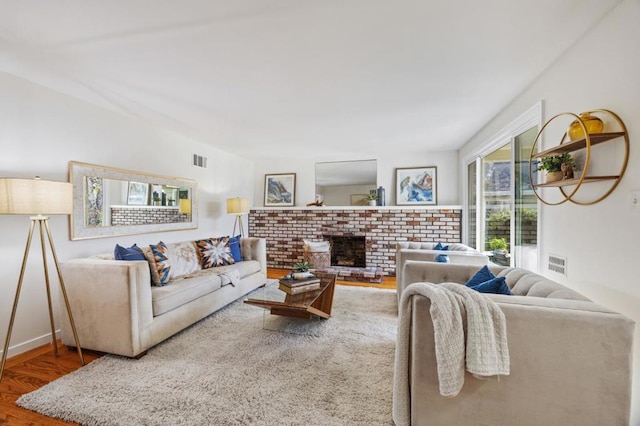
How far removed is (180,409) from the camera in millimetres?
1708

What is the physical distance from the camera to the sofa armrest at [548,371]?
3.92 ft

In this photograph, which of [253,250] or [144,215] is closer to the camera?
[144,215]

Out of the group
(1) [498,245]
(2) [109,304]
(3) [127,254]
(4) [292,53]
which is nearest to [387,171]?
(1) [498,245]

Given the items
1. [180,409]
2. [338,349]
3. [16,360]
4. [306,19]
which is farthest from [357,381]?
[16,360]

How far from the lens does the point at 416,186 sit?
211 inches

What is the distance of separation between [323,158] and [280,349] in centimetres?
413

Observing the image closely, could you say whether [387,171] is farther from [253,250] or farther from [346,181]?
[253,250]

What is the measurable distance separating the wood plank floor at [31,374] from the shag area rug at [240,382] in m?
0.06

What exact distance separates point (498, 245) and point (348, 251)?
278cm

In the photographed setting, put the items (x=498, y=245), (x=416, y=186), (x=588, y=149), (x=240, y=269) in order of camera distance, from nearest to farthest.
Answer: (x=588, y=149), (x=498, y=245), (x=240, y=269), (x=416, y=186)

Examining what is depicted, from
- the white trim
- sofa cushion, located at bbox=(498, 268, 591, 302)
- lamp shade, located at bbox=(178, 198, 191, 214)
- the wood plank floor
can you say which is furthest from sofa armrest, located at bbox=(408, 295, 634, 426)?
lamp shade, located at bbox=(178, 198, 191, 214)

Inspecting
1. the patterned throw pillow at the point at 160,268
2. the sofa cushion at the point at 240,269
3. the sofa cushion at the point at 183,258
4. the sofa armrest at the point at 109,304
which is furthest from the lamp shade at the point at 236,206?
the sofa armrest at the point at 109,304

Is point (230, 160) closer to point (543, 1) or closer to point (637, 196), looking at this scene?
point (543, 1)

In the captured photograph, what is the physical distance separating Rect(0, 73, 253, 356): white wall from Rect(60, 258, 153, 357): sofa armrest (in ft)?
1.18
